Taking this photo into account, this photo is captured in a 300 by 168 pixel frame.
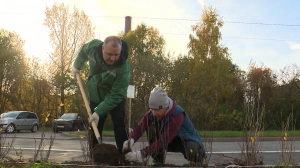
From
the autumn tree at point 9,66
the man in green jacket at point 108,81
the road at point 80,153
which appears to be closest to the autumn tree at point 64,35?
the autumn tree at point 9,66

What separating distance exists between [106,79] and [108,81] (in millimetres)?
44

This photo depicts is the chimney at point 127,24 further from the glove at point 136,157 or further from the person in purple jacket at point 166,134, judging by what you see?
the glove at point 136,157

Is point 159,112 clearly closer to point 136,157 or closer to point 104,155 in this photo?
point 136,157

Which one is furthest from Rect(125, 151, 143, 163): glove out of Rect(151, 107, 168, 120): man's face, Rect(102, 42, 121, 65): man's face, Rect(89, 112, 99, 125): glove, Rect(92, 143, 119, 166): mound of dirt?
Rect(102, 42, 121, 65): man's face

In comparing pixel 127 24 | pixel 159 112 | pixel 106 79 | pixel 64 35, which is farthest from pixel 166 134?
pixel 127 24

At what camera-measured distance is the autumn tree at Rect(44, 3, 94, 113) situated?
1019 inches

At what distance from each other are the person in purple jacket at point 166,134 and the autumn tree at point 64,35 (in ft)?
74.5

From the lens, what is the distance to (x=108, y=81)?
417 centimetres

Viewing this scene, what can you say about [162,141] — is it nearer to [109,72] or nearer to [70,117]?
[109,72]

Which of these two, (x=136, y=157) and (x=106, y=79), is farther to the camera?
(x=106, y=79)

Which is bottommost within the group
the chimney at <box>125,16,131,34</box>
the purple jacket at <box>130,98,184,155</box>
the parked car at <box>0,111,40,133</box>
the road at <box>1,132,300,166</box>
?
the parked car at <box>0,111,40,133</box>

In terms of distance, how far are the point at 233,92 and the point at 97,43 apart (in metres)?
21.8

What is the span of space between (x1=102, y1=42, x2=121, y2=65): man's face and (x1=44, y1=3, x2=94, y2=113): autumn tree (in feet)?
73.3

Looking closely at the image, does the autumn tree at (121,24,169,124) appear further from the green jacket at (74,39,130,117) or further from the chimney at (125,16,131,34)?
the chimney at (125,16,131,34)
